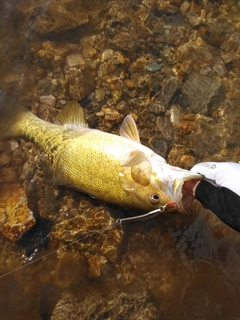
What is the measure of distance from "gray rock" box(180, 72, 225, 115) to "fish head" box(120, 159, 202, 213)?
158 cm

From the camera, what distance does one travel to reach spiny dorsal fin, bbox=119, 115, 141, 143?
407 centimetres

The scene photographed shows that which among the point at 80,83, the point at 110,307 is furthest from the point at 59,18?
the point at 110,307

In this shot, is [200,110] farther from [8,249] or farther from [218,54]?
[8,249]

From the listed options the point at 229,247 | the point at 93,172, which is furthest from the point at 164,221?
the point at 93,172

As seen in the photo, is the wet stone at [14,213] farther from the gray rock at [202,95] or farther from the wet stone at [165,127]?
the gray rock at [202,95]

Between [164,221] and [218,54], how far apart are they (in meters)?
2.87

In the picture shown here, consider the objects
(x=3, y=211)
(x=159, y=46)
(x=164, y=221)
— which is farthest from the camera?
(x=159, y=46)

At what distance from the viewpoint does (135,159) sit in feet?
11.9

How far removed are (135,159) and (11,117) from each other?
2.17 metres

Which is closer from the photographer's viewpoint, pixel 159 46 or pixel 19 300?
pixel 19 300

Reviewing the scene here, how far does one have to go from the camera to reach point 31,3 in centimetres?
559

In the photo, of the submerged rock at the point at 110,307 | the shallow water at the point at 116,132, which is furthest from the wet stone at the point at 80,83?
the submerged rock at the point at 110,307

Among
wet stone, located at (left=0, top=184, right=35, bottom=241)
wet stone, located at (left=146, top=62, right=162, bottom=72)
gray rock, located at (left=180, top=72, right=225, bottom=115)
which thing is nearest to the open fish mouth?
gray rock, located at (left=180, top=72, right=225, bottom=115)

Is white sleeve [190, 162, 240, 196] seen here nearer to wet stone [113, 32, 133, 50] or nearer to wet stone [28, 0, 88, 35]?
wet stone [113, 32, 133, 50]
